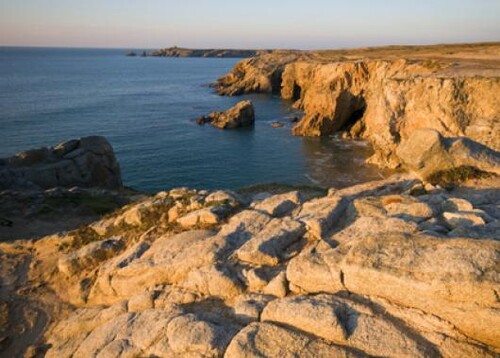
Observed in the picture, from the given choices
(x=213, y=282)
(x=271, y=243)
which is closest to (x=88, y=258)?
(x=213, y=282)

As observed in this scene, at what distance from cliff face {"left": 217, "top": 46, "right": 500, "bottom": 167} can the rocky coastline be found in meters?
26.7

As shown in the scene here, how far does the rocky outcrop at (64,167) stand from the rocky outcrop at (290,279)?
56.9ft

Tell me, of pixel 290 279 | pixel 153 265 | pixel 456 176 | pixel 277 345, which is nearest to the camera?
pixel 277 345

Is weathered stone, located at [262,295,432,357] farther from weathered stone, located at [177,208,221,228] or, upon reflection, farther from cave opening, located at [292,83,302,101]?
cave opening, located at [292,83,302,101]

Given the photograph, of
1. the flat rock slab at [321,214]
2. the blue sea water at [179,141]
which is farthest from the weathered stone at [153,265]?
the blue sea water at [179,141]

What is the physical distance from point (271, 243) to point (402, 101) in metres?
45.2

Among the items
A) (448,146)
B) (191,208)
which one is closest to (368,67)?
(448,146)

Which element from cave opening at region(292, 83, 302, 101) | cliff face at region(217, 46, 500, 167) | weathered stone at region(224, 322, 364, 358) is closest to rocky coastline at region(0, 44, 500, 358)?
weathered stone at region(224, 322, 364, 358)

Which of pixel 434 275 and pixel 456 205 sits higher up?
pixel 434 275

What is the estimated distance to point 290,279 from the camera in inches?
468

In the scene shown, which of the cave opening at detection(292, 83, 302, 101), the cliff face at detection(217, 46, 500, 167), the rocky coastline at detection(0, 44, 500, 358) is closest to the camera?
the rocky coastline at detection(0, 44, 500, 358)

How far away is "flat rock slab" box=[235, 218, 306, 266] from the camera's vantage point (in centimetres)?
1368

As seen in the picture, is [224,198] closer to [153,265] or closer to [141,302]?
[153,265]

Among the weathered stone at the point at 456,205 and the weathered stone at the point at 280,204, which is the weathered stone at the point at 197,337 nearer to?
the weathered stone at the point at 280,204
